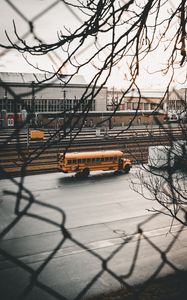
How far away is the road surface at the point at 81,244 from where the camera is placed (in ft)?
17.4

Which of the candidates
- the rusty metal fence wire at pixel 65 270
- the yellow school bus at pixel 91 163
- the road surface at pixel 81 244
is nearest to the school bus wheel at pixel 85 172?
the yellow school bus at pixel 91 163

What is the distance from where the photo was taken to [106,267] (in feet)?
19.3

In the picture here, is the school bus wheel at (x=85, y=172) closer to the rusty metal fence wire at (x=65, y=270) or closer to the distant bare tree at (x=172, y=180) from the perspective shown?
the distant bare tree at (x=172, y=180)

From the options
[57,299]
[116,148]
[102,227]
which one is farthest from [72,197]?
[116,148]

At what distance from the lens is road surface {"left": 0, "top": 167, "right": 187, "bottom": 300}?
531 cm

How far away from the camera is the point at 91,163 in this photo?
13.5 meters

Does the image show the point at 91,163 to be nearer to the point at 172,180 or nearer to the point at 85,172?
the point at 85,172

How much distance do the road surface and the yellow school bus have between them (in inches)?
77.3

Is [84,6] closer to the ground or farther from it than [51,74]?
farther from it

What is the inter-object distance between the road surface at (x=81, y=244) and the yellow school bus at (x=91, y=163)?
1.96 meters

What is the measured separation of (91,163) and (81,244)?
6.66m

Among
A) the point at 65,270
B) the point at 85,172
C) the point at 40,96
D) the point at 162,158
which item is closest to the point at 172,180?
the point at 65,270

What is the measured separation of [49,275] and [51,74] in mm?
4833

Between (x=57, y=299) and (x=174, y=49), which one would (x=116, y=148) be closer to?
(x=57, y=299)
